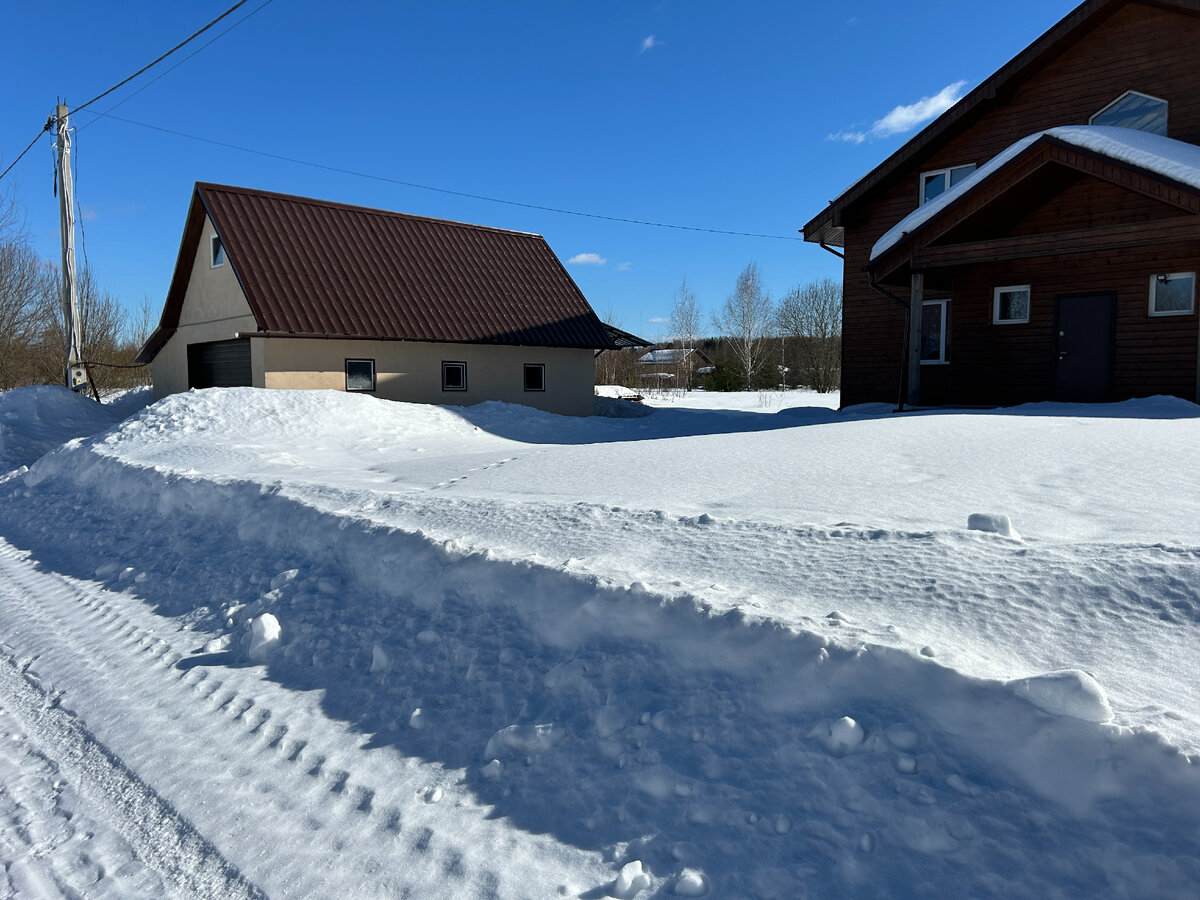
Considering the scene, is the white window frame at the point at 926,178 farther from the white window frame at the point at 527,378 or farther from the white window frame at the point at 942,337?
the white window frame at the point at 527,378

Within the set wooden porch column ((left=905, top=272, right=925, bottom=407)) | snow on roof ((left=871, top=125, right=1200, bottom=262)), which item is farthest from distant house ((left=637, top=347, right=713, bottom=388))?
snow on roof ((left=871, top=125, right=1200, bottom=262))

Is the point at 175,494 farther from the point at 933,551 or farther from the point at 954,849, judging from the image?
the point at 954,849

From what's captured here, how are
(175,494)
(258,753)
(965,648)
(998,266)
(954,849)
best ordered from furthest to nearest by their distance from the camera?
(998,266)
(175,494)
(258,753)
(965,648)
(954,849)

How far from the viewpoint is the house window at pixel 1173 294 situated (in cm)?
1284

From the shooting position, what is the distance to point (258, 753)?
3486 mm

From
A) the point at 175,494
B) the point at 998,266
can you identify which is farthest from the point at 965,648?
the point at 998,266

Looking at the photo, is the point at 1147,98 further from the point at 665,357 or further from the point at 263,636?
the point at 665,357

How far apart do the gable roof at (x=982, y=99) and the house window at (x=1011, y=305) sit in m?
3.60

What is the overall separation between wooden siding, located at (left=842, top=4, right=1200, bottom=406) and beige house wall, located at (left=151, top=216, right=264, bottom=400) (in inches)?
536

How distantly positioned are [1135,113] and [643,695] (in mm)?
15837

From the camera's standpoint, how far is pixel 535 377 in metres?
21.7

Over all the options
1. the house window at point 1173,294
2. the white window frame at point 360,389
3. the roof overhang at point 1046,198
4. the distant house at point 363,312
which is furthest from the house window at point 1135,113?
the white window frame at point 360,389

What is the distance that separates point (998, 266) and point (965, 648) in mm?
14060

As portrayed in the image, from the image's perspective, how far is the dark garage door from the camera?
18.1 metres
